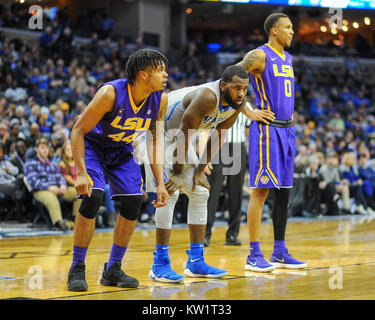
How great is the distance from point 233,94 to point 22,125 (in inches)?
268

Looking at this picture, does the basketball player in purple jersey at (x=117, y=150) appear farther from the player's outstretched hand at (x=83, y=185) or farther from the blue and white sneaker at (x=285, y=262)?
the blue and white sneaker at (x=285, y=262)

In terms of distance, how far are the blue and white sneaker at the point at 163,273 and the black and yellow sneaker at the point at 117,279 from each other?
252mm

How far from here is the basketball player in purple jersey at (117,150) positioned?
387 cm

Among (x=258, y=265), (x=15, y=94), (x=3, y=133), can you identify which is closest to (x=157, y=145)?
(x=258, y=265)

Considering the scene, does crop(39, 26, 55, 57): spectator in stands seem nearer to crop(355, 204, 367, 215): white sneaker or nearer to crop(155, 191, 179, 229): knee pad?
crop(355, 204, 367, 215): white sneaker

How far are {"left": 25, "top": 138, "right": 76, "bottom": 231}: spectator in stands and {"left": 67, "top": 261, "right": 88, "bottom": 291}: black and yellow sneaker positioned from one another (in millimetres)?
4555

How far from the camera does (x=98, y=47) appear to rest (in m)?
17.8

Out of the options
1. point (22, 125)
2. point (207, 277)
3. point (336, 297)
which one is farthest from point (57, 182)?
point (336, 297)

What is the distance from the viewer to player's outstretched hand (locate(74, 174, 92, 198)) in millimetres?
3746

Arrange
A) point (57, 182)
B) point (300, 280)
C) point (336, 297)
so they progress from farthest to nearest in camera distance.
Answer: point (57, 182), point (300, 280), point (336, 297)

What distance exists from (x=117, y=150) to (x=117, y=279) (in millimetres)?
874

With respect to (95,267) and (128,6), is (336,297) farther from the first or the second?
(128,6)

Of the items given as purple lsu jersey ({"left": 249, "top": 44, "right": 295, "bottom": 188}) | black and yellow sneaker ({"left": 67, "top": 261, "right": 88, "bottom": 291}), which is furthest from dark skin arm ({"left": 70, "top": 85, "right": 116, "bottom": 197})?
purple lsu jersey ({"left": 249, "top": 44, "right": 295, "bottom": 188})

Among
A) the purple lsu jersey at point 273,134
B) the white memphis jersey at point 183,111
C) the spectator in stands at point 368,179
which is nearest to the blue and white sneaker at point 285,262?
the purple lsu jersey at point 273,134
